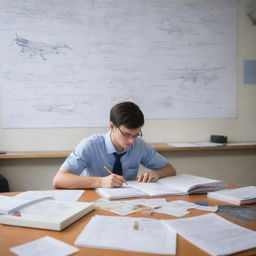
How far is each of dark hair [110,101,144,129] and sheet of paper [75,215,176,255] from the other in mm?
684

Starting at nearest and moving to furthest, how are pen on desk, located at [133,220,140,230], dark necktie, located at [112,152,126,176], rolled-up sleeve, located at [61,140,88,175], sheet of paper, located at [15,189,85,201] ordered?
pen on desk, located at [133,220,140,230]
sheet of paper, located at [15,189,85,201]
rolled-up sleeve, located at [61,140,88,175]
dark necktie, located at [112,152,126,176]

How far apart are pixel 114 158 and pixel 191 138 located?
4.64 feet

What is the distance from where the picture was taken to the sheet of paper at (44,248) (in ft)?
2.78

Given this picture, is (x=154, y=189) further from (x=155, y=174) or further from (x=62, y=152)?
(x=62, y=152)

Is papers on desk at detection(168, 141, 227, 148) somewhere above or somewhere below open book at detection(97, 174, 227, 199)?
above

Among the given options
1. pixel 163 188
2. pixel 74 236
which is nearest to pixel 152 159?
pixel 163 188

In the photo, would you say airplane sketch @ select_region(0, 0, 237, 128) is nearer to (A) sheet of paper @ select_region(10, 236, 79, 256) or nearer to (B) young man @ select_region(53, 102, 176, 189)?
(B) young man @ select_region(53, 102, 176, 189)

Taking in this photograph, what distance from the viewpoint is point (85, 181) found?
163 centimetres

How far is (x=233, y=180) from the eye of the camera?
3.25 m

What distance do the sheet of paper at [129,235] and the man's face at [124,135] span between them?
2.25ft

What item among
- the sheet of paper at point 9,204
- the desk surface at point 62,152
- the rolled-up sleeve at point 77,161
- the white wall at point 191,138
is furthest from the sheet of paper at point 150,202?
the white wall at point 191,138

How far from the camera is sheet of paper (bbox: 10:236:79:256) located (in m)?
0.85

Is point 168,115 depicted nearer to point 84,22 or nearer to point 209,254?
point 84,22

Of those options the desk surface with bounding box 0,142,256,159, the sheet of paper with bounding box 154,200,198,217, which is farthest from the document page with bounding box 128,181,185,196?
the desk surface with bounding box 0,142,256,159
